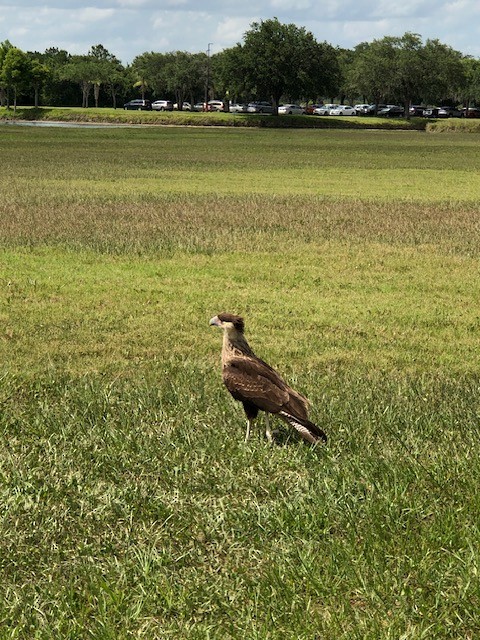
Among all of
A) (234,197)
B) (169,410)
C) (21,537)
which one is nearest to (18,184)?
(234,197)

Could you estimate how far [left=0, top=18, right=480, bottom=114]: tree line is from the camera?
111938 mm

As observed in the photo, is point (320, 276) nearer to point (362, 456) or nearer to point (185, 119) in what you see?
point (362, 456)

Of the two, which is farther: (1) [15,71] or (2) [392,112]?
(2) [392,112]

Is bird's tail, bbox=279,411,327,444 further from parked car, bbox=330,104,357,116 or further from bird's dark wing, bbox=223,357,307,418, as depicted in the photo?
parked car, bbox=330,104,357,116

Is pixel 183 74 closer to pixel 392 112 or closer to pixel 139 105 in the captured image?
pixel 139 105

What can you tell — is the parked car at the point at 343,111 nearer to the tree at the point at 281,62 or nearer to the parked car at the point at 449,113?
the parked car at the point at 449,113

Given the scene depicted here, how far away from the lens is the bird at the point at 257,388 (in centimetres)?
624

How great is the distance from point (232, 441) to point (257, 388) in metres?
0.60

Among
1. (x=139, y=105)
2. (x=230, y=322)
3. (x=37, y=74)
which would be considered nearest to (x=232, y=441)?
(x=230, y=322)

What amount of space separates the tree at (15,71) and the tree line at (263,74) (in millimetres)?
124

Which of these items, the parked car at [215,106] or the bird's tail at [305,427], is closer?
the bird's tail at [305,427]

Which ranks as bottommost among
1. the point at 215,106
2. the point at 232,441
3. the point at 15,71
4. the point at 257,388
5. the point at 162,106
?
the point at 162,106

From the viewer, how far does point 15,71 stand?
118562mm

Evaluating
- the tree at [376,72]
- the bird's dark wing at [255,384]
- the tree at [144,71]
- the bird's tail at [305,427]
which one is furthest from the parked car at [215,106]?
the bird's tail at [305,427]
